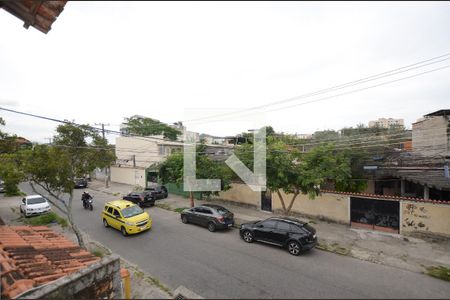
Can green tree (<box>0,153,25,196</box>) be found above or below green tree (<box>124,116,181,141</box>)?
below

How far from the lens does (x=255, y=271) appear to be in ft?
28.3

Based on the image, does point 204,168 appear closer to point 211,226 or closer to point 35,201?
point 211,226

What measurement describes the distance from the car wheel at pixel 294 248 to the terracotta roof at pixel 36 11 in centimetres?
1068

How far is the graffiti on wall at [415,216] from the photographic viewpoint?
1148 centimetres

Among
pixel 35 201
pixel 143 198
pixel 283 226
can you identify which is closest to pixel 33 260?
pixel 283 226

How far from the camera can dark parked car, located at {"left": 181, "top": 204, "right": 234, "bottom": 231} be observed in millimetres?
13188

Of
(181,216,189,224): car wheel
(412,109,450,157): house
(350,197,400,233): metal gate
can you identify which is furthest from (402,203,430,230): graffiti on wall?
(181,216,189,224): car wheel

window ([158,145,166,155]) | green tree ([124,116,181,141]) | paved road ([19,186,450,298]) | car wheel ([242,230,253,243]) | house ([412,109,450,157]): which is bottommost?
paved road ([19,186,450,298])

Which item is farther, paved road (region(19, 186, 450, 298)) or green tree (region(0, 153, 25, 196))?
green tree (region(0, 153, 25, 196))

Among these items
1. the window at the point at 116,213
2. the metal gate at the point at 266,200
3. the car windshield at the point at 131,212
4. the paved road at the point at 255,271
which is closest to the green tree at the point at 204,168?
the metal gate at the point at 266,200

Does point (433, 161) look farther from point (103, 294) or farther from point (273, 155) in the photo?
point (103, 294)

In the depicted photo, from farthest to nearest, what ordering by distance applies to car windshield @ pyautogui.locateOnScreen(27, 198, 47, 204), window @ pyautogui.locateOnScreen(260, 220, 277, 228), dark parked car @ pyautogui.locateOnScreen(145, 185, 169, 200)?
1. dark parked car @ pyautogui.locateOnScreen(145, 185, 169, 200)
2. car windshield @ pyautogui.locateOnScreen(27, 198, 47, 204)
3. window @ pyautogui.locateOnScreen(260, 220, 277, 228)

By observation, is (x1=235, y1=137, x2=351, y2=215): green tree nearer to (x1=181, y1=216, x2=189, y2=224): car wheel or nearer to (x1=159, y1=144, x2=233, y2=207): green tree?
(x1=159, y1=144, x2=233, y2=207): green tree

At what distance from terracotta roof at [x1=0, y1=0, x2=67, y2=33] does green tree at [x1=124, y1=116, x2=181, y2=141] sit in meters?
40.0
